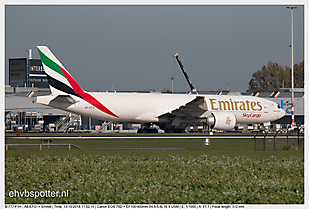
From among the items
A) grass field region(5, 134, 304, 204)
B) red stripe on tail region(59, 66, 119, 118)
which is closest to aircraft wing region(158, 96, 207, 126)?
red stripe on tail region(59, 66, 119, 118)

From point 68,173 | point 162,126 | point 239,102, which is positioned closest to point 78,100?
point 162,126

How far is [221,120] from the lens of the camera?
125 ft

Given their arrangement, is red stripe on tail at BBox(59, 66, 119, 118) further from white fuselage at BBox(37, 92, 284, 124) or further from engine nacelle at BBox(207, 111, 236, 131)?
engine nacelle at BBox(207, 111, 236, 131)

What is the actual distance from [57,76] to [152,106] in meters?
10.5

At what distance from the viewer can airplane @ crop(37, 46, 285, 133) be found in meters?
38.0

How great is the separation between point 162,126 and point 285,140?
64.7ft

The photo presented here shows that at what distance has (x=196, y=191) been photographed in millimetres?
11836

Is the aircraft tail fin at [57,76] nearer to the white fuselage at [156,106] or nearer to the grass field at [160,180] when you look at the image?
the white fuselage at [156,106]

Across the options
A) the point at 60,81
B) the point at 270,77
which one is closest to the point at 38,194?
the point at 60,81

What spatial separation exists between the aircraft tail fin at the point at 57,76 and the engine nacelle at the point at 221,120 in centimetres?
1347

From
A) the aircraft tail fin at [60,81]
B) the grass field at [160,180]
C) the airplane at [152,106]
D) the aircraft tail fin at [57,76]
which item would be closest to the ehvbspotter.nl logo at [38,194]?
the grass field at [160,180]

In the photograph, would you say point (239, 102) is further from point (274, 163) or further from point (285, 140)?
point (274, 163)

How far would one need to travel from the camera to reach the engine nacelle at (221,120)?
125 ft

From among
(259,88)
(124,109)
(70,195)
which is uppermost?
(259,88)
